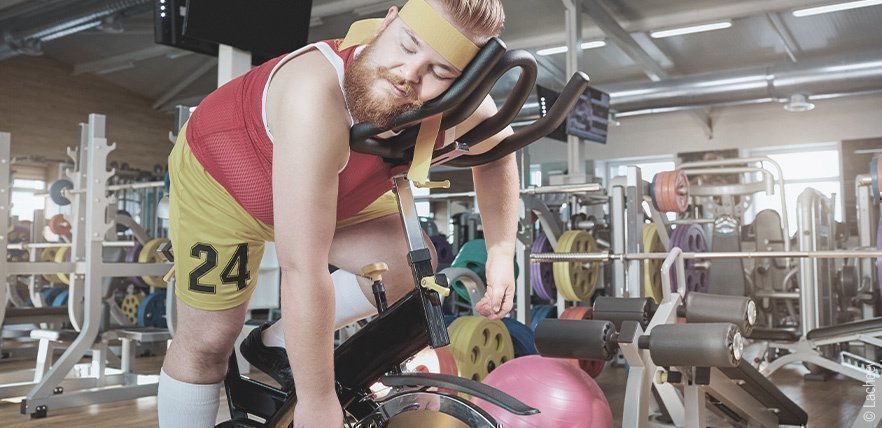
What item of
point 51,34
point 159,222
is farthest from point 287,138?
point 51,34

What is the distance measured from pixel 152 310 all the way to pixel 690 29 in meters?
5.54

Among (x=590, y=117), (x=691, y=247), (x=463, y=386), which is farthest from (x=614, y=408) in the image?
(x=590, y=117)

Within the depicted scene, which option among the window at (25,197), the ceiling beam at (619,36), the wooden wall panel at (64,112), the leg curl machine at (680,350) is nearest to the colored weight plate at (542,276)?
the leg curl machine at (680,350)

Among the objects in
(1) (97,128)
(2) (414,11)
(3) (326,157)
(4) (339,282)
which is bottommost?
(4) (339,282)

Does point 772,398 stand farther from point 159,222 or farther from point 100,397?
point 159,222

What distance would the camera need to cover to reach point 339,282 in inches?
48.6

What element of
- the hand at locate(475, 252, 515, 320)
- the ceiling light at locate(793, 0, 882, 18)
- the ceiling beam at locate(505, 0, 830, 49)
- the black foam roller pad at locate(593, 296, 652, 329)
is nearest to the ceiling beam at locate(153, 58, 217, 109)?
the ceiling beam at locate(505, 0, 830, 49)

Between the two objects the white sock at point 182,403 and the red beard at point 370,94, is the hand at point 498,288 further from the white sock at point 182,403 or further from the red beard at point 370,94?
the white sock at point 182,403

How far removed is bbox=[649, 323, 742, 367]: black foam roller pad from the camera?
4.98 ft

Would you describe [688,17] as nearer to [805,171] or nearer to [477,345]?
[805,171]

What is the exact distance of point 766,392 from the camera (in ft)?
7.11

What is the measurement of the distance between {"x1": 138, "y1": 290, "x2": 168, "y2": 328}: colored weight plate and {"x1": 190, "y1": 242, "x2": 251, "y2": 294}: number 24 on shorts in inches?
153

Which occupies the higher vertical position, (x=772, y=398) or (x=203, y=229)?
(x=203, y=229)

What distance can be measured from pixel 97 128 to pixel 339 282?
236 centimetres
